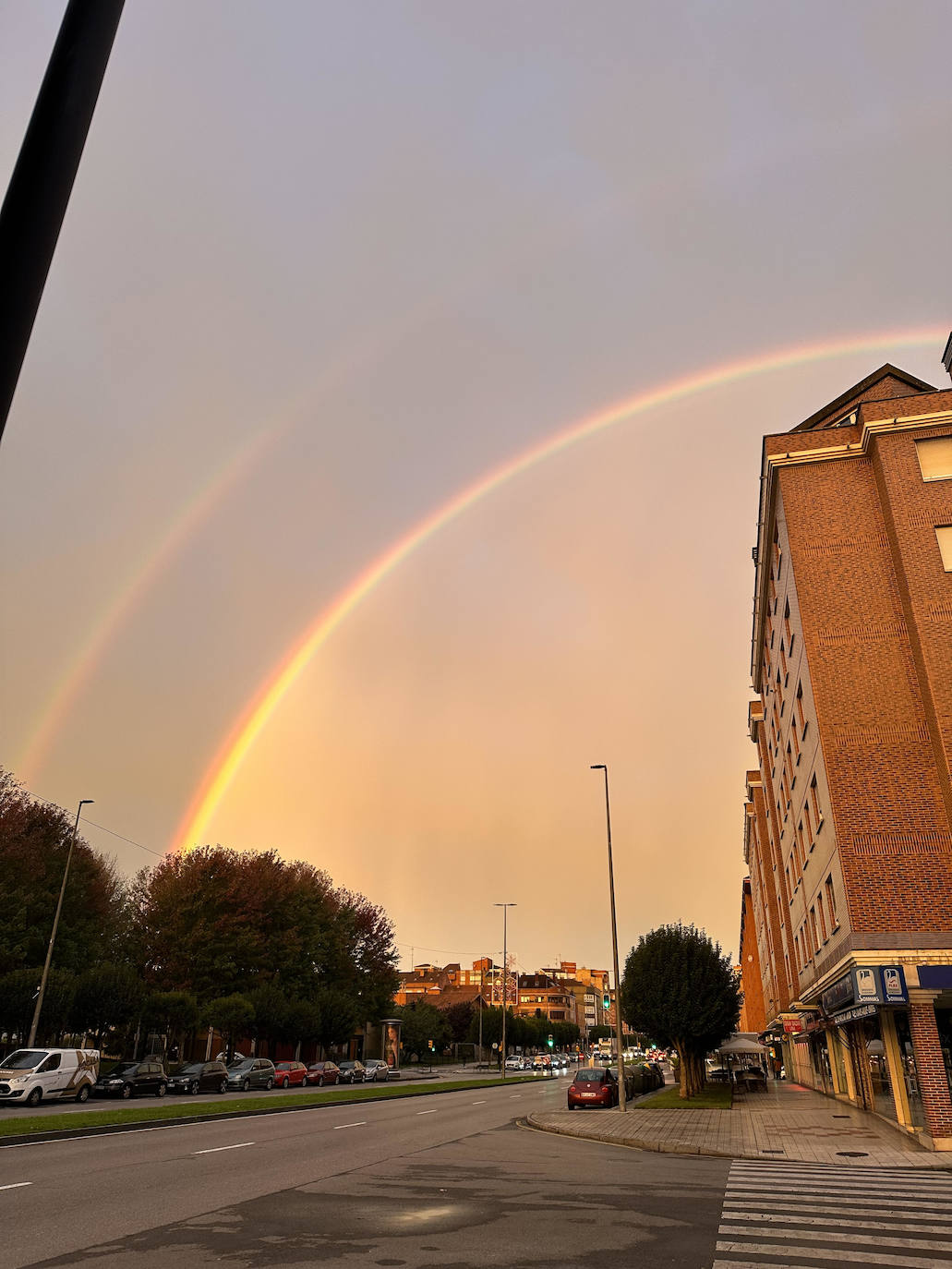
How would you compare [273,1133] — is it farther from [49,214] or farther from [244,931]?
[244,931]

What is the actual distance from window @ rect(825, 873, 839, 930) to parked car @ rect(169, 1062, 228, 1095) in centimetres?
2805

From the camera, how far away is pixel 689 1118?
2620 cm

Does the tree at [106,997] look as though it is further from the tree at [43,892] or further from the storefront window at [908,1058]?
the storefront window at [908,1058]

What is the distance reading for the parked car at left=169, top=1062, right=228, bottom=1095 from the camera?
3834 centimetres

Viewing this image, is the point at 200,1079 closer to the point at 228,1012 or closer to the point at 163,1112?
the point at 228,1012

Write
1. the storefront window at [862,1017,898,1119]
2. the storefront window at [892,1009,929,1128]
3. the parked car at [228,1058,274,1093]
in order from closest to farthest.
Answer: the storefront window at [892,1009,929,1128] < the storefront window at [862,1017,898,1119] < the parked car at [228,1058,274,1093]

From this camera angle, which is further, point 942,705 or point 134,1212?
point 942,705

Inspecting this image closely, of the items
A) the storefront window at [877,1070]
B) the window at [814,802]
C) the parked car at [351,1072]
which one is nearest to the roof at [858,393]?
the window at [814,802]

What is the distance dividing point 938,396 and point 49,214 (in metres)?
30.6

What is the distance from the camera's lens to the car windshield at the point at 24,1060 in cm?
2980

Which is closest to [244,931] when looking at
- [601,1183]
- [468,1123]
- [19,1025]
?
[19,1025]

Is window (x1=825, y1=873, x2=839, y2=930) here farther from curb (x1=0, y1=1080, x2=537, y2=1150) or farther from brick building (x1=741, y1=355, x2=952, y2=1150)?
curb (x1=0, y1=1080, x2=537, y2=1150)

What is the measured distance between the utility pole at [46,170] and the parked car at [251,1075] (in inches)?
1826

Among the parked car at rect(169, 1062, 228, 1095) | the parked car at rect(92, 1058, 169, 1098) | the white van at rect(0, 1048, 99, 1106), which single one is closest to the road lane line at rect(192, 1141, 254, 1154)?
the white van at rect(0, 1048, 99, 1106)
